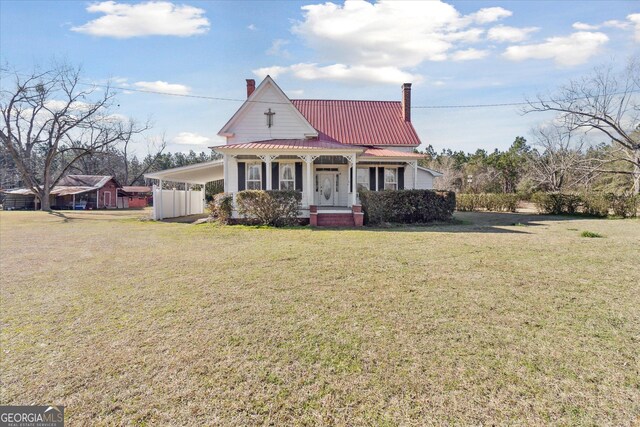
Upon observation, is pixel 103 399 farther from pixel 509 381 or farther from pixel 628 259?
pixel 628 259

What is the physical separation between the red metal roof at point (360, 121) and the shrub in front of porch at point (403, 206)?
23.0 ft

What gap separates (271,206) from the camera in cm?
1503

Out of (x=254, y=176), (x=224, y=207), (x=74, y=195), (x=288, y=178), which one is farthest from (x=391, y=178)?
(x=74, y=195)

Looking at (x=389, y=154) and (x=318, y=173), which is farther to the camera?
(x=318, y=173)

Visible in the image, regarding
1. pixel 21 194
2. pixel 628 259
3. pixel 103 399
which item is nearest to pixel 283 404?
pixel 103 399

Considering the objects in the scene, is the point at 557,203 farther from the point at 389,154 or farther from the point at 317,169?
the point at 317,169

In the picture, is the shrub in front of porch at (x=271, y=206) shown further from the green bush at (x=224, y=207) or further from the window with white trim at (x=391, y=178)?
the window with white trim at (x=391, y=178)

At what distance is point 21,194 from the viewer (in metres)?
43.0

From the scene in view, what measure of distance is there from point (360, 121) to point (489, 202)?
12.2m

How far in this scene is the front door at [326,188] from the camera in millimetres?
20156

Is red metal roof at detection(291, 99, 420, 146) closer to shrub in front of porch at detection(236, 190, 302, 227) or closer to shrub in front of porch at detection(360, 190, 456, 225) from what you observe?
shrub in front of porch at detection(360, 190, 456, 225)

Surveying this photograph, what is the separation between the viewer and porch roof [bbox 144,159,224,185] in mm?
19297

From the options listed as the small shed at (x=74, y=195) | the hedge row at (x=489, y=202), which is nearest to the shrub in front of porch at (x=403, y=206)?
the hedge row at (x=489, y=202)

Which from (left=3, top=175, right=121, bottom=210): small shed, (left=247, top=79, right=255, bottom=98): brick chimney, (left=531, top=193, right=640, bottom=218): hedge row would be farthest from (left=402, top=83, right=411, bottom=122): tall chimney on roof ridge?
(left=3, top=175, right=121, bottom=210): small shed
